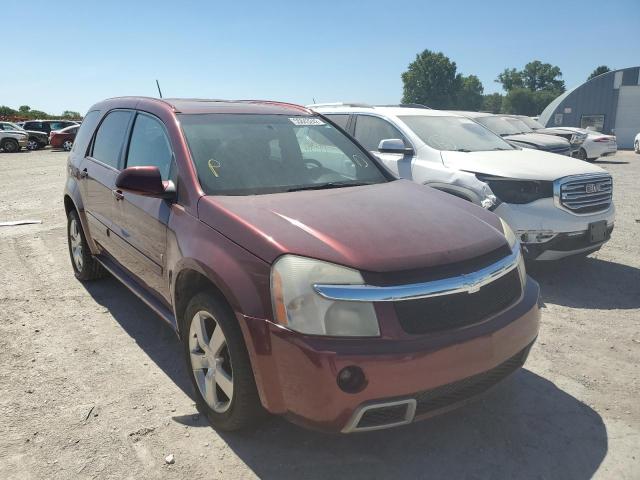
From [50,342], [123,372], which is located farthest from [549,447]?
[50,342]

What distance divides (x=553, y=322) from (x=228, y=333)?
2.92 m

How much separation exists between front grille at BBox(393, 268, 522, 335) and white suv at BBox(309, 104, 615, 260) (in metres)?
2.56

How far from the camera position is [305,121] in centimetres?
393

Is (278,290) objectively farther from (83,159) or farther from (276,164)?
(83,159)

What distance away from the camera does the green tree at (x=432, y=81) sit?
105 meters

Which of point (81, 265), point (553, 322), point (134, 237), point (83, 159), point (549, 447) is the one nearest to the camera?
point (549, 447)

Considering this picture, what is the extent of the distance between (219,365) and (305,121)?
6.81 feet

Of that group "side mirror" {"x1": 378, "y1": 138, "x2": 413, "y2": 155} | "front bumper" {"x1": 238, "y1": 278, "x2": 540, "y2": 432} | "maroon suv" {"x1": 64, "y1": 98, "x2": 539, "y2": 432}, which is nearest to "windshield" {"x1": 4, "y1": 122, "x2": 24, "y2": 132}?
"side mirror" {"x1": 378, "y1": 138, "x2": 413, "y2": 155}

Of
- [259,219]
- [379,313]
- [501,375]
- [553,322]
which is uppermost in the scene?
[259,219]

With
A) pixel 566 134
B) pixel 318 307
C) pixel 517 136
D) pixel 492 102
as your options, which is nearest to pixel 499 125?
pixel 517 136

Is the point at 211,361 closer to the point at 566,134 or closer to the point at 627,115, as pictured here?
the point at 566,134

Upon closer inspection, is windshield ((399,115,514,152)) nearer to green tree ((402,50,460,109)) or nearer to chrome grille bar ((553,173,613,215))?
chrome grille bar ((553,173,613,215))

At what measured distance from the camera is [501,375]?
2537 millimetres

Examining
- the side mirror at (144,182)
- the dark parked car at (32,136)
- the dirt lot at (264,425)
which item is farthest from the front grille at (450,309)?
the dark parked car at (32,136)
